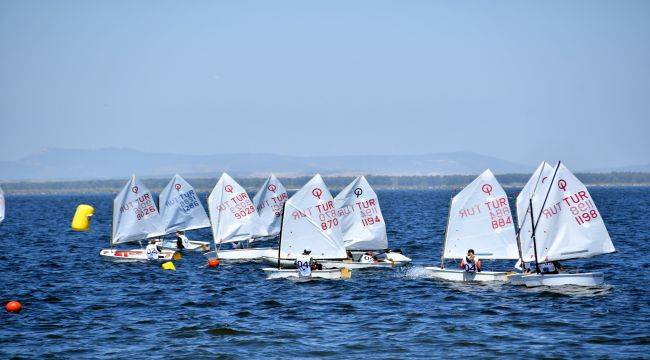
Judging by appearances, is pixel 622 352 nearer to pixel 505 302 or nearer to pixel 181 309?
pixel 505 302

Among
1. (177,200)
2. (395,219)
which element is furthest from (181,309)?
(395,219)

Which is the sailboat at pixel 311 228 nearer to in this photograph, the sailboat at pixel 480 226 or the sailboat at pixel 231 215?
the sailboat at pixel 480 226

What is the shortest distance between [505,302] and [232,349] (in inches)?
606

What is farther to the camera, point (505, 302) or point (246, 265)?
point (246, 265)

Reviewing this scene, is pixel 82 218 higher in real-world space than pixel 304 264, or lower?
higher

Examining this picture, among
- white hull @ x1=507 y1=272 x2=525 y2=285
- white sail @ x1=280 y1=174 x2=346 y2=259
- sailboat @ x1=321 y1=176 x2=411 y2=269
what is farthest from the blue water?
sailboat @ x1=321 y1=176 x2=411 y2=269

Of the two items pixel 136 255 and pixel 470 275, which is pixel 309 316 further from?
pixel 136 255

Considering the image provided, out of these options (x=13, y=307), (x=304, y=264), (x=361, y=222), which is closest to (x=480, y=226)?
(x=304, y=264)

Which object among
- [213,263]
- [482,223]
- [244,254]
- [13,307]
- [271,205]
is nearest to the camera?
[13,307]

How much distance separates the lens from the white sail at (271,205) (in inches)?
2869

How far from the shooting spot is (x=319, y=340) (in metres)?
37.5

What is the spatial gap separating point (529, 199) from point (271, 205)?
28.1 m

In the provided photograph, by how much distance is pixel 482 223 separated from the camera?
52.4m

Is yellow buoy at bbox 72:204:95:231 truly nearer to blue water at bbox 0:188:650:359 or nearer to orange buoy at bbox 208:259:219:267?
blue water at bbox 0:188:650:359
